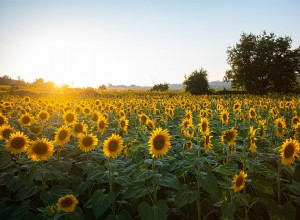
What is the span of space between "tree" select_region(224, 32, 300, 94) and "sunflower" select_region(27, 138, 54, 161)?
38.6 meters

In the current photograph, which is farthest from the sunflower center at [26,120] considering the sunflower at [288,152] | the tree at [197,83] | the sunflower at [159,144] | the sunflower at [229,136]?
the tree at [197,83]

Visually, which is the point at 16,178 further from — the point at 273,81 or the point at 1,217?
the point at 273,81

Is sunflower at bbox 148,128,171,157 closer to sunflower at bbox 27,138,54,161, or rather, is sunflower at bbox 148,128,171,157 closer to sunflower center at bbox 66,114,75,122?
sunflower at bbox 27,138,54,161

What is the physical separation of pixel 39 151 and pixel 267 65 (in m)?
40.2

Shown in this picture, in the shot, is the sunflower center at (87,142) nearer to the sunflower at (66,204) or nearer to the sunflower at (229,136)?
the sunflower at (66,204)

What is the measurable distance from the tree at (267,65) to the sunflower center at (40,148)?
3863 centimetres

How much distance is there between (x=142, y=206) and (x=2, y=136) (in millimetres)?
2889

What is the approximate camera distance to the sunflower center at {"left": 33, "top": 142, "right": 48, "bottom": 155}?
3.75 m

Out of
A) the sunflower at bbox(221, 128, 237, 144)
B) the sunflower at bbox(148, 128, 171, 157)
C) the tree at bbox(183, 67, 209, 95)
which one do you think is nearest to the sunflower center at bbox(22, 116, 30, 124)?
the sunflower at bbox(148, 128, 171, 157)

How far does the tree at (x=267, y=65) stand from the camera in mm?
38500

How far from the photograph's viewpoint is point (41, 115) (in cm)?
650

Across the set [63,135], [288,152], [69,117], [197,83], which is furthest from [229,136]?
[197,83]

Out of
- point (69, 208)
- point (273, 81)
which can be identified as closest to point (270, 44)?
point (273, 81)

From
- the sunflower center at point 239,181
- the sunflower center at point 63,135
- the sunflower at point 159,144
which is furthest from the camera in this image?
the sunflower center at point 63,135
